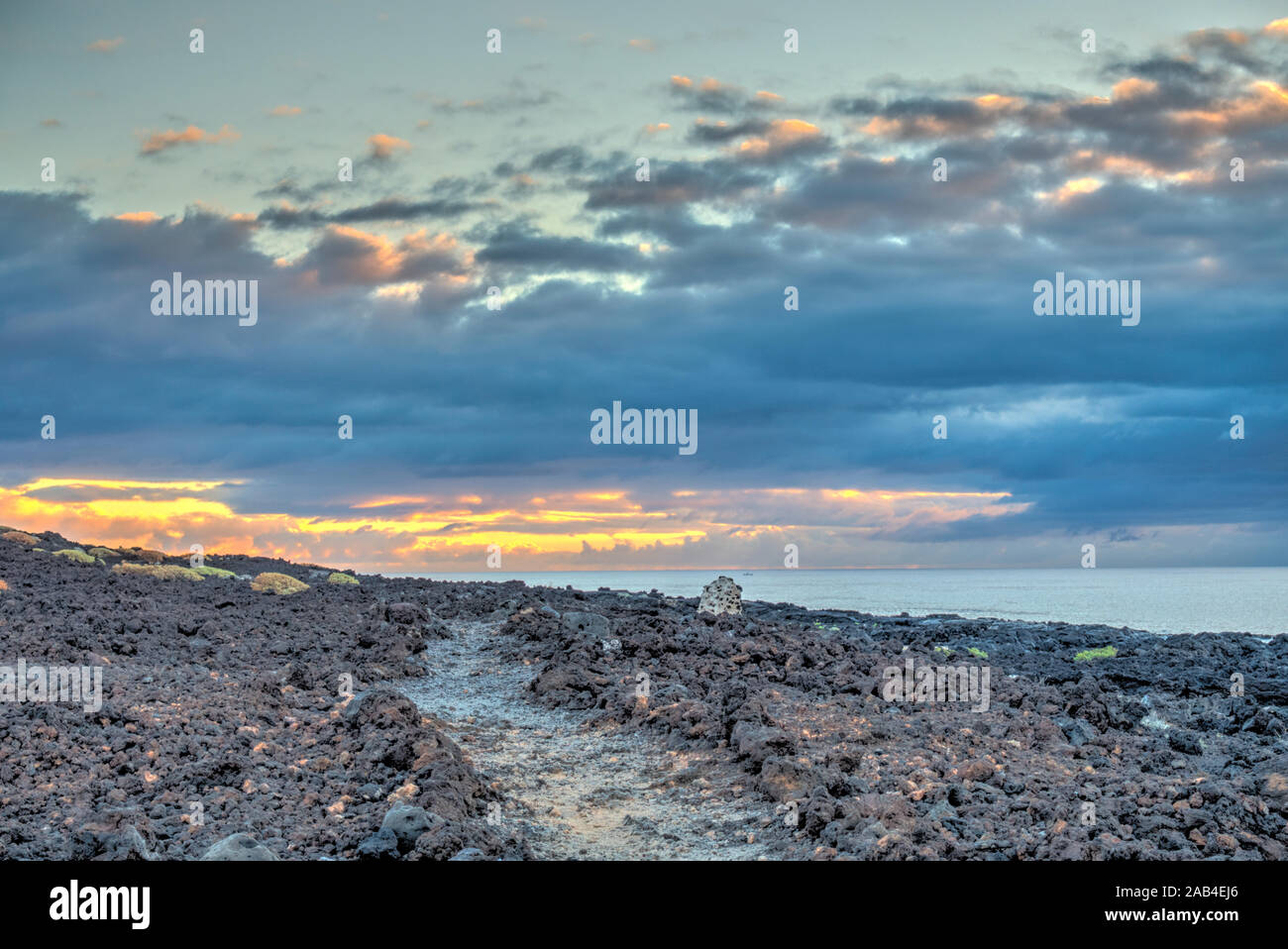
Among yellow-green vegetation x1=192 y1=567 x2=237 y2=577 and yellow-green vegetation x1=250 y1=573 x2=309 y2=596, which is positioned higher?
yellow-green vegetation x1=192 y1=567 x2=237 y2=577

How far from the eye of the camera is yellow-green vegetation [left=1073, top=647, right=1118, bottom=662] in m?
24.6

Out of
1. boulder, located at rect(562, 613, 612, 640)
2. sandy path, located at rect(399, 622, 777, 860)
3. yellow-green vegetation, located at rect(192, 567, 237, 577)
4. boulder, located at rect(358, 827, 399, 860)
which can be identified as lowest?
sandy path, located at rect(399, 622, 777, 860)

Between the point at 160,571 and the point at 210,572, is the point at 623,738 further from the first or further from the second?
the point at 210,572

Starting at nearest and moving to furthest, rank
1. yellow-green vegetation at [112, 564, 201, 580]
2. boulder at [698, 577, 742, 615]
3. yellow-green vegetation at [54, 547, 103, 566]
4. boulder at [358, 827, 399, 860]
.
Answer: boulder at [358, 827, 399, 860]
boulder at [698, 577, 742, 615]
yellow-green vegetation at [112, 564, 201, 580]
yellow-green vegetation at [54, 547, 103, 566]

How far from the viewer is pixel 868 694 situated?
19.0 metres

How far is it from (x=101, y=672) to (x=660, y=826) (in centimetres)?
1123

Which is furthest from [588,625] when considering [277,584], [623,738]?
[277,584]

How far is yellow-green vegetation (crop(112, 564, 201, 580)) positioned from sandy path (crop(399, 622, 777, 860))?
15.5 meters

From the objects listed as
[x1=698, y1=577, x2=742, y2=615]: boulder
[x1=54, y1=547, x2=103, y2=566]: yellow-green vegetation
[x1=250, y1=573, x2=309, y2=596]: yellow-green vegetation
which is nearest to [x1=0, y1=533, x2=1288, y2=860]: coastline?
[x1=698, y1=577, x2=742, y2=615]: boulder

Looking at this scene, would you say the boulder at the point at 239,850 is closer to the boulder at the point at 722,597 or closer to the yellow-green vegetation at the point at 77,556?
the boulder at the point at 722,597

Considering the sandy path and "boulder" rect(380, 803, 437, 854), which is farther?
the sandy path

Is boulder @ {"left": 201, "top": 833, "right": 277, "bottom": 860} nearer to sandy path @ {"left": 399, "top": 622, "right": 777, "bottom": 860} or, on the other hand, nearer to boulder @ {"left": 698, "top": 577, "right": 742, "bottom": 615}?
sandy path @ {"left": 399, "top": 622, "right": 777, "bottom": 860}

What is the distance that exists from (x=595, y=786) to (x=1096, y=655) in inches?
625

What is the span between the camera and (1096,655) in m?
25.0
